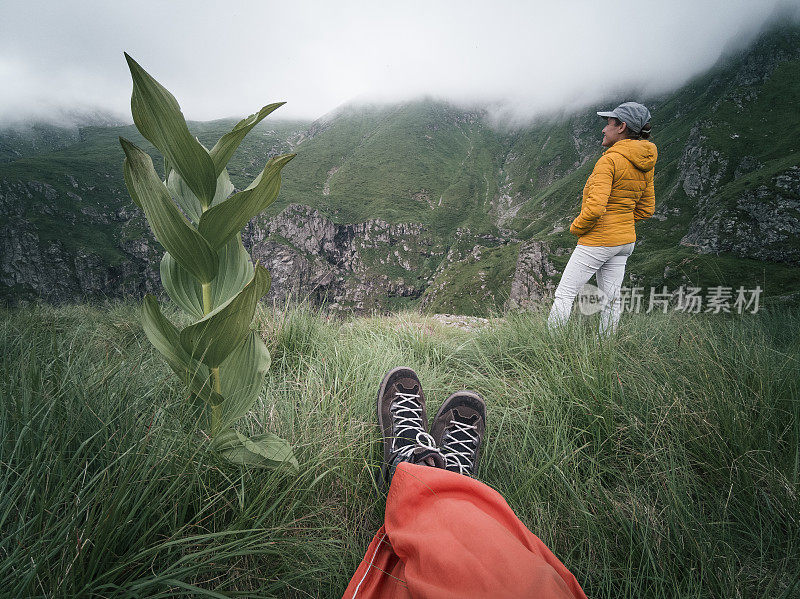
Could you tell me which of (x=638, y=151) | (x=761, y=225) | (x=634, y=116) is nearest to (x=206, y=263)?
(x=638, y=151)

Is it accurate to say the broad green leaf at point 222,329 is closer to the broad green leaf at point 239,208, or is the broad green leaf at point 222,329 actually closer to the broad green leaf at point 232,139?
the broad green leaf at point 239,208

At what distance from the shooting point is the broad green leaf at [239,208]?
1021mm

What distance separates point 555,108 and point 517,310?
7339 inches

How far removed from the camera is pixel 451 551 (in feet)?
3.16

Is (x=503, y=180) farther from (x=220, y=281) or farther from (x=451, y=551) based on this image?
(x=451, y=551)

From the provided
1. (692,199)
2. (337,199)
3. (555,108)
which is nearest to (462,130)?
(555,108)

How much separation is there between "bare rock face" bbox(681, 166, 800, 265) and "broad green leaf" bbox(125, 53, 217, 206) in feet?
171

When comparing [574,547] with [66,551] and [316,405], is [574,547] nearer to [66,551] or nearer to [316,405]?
[316,405]

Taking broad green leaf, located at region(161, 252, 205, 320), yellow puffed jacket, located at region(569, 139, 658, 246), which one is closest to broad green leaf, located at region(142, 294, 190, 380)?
broad green leaf, located at region(161, 252, 205, 320)

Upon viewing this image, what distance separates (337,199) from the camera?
101 metres

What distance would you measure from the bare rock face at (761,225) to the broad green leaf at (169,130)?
5221cm

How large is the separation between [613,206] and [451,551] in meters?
3.48

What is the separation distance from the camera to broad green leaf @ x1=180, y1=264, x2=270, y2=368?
1018mm

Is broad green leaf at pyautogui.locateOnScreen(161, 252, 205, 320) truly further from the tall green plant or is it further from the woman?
the woman
